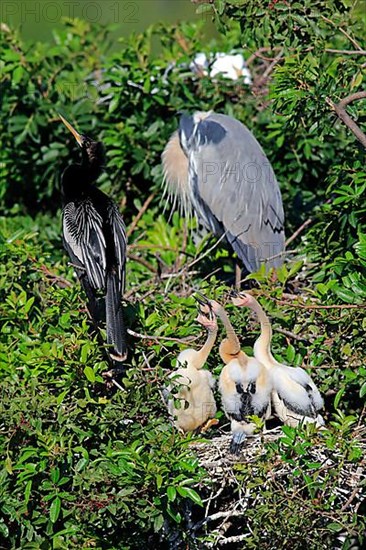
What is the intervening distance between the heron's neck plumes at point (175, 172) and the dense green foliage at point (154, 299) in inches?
3.4

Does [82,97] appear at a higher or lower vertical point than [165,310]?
higher

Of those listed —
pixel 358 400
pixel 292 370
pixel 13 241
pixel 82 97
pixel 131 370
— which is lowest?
pixel 358 400

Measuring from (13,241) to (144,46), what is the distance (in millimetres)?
1699

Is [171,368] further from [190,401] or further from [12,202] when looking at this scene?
[12,202]

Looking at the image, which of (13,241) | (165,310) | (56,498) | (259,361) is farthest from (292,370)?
(13,241)

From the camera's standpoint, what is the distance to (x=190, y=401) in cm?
361

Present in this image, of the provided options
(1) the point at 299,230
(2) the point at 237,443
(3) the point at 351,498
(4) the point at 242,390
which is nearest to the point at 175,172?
(1) the point at 299,230

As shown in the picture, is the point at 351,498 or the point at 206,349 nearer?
the point at 351,498

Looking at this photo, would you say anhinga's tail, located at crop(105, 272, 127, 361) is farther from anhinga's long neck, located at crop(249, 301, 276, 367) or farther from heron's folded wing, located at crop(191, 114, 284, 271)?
heron's folded wing, located at crop(191, 114, 284, 271)

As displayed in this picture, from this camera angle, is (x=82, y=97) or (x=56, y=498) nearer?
(x=56, y=498)

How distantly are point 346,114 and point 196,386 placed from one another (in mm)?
1132

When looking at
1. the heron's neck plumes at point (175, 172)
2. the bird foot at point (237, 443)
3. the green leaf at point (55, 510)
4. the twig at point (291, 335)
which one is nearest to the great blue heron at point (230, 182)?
the heron's neck plumes at point (175, 172)

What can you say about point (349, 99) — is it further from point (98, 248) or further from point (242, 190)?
point (242, 190)

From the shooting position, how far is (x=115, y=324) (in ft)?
11.9
